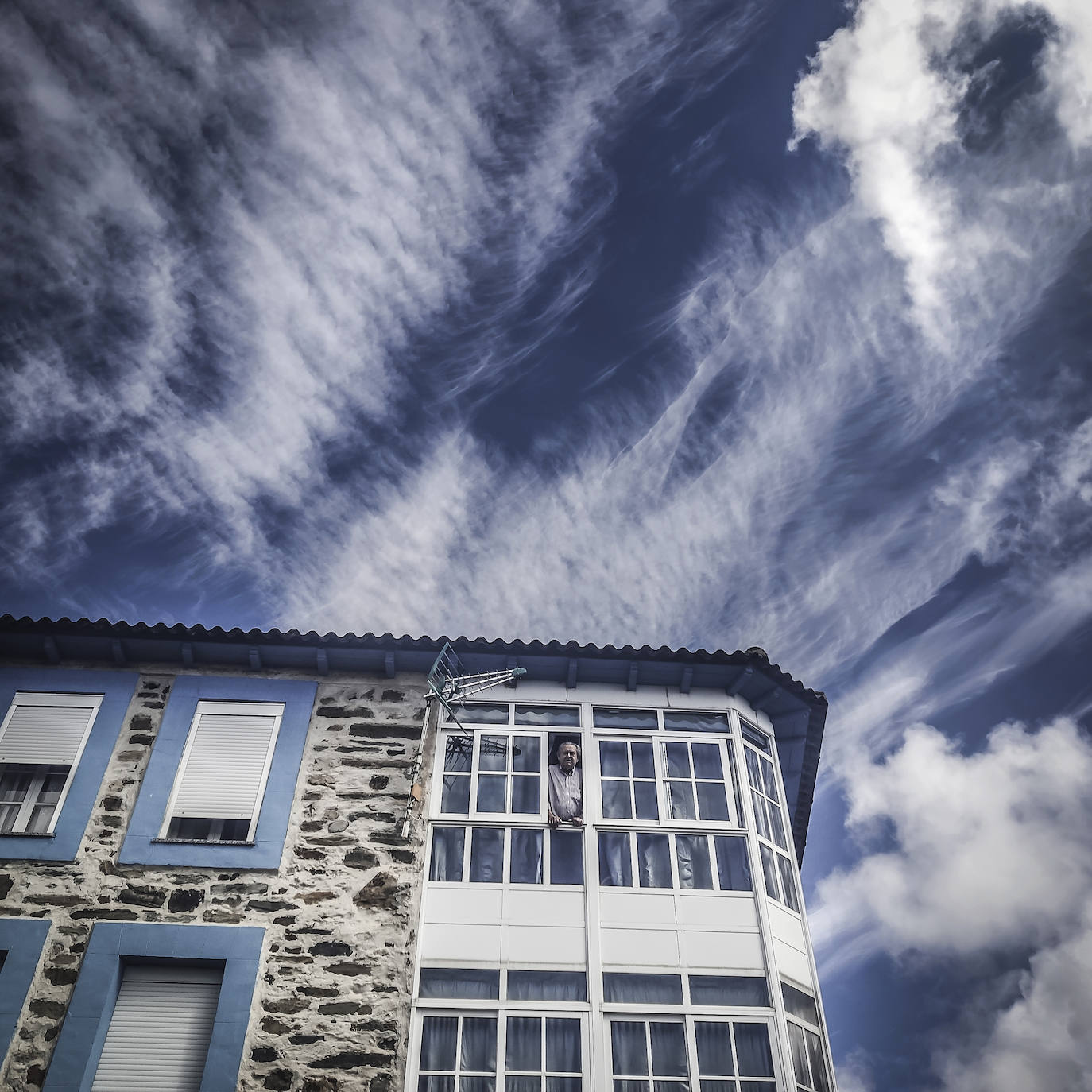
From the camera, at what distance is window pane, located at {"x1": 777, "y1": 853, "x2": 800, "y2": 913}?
1034cm

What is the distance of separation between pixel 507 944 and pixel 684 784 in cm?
278

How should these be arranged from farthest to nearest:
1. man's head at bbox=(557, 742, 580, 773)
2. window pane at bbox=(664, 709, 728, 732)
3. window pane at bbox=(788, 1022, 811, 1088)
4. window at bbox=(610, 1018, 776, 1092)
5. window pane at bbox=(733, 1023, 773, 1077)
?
window pane at bbox=(664, 709, 728, 732) → man's head at bbox=(557, 742, 580, 773) → window pane at bbox=(788, 1022, 811, 1088) → window pane at bbox=(733, 1023, 773, 1077) → window at bbox=(610, 1018, 776, 1092)

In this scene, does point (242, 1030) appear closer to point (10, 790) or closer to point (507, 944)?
point (507, 944)

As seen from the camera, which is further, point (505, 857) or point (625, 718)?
point (625, 718)

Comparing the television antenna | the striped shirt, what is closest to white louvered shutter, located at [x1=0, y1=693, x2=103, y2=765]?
the television antenna

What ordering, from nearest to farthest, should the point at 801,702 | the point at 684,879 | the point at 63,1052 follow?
the point at 63,1052 → the point at 684,879 → the point at 801,702

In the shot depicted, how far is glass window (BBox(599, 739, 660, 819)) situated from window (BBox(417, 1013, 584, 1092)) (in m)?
2.31

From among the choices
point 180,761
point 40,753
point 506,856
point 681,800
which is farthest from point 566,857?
point 40,753

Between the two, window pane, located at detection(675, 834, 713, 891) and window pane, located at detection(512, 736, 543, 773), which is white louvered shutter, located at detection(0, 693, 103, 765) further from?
window pane, located at detection(675, 834, 713, 891)

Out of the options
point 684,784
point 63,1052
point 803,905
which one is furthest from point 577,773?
point 63,1052

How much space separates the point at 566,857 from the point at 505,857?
2.26ft

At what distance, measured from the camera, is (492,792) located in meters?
10.4

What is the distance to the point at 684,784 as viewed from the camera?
34.7 feet

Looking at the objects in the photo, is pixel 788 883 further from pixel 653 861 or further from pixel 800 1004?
pixel 653 861
